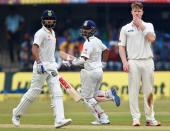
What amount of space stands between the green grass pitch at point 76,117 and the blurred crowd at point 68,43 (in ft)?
18.2

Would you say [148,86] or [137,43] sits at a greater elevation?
[137,43]

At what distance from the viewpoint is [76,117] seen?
58.3 feet

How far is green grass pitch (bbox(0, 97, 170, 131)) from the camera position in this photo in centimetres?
1450

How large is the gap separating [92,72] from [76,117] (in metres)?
1.84

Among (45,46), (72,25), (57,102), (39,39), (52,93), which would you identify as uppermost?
(72,25)

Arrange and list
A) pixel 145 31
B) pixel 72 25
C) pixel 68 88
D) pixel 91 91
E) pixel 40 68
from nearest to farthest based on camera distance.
Answer: pixel 40 68 → pixel 145 31 → pixel 68 88 → pixel 91 91 → pixel 72 25

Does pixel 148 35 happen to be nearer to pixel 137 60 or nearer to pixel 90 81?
pixel 137 60

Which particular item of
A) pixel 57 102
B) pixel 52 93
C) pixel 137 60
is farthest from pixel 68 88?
pixel 137 60

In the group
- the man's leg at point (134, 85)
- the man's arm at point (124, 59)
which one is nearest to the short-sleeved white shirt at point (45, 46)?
the man's arm at point (124, 59)

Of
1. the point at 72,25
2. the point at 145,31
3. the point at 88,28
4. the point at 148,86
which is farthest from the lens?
the point at 72,25

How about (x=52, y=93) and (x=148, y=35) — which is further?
(x=148, y=35)

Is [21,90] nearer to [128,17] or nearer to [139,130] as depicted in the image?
[128,17]

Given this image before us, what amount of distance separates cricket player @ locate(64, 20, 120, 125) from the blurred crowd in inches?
497

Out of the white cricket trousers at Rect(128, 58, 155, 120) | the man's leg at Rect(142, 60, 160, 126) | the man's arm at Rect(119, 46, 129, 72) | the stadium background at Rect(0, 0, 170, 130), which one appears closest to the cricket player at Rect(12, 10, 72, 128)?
the man's arm at Rect(119, 46, 129, 72)
